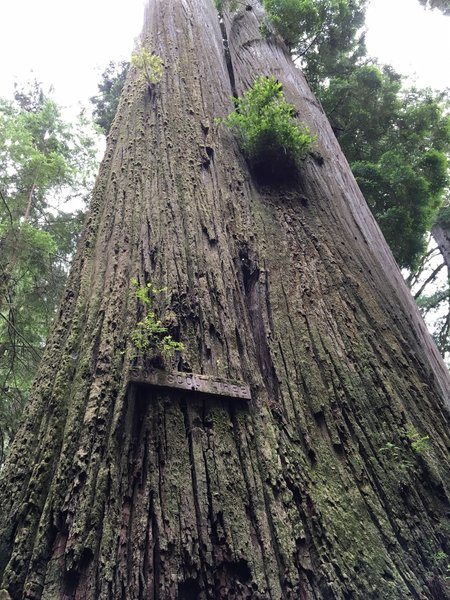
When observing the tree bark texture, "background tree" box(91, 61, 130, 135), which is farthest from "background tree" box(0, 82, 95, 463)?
the tree bark texture

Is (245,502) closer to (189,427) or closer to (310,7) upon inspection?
(189,427)

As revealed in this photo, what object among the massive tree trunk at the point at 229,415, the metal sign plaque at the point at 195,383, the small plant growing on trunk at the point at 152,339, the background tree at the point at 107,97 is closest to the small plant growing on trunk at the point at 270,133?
the massive tree trunk at the point at 229,415

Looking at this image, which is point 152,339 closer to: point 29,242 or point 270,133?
point 270,133

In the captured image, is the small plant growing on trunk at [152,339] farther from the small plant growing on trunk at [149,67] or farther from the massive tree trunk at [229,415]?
the small plant growing on trunk at [149,67]

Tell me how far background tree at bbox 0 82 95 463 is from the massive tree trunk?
3452 millimetres

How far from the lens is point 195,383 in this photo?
2.51 metres

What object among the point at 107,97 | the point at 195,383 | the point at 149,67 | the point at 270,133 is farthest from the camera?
the point at 107,97

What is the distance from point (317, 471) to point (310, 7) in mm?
7864

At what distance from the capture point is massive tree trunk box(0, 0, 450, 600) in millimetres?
1987

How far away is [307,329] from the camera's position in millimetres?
3232

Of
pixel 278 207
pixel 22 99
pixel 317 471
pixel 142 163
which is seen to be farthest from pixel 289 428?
pixel 22 99

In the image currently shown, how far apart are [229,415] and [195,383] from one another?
25cm

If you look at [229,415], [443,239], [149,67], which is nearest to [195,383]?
[229,415]

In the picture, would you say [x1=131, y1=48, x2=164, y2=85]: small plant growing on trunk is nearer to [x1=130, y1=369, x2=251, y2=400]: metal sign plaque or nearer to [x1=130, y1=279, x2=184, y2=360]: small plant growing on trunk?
[x1=130, y1=279, x2=184, y2=360]: small plant growing on trunk
